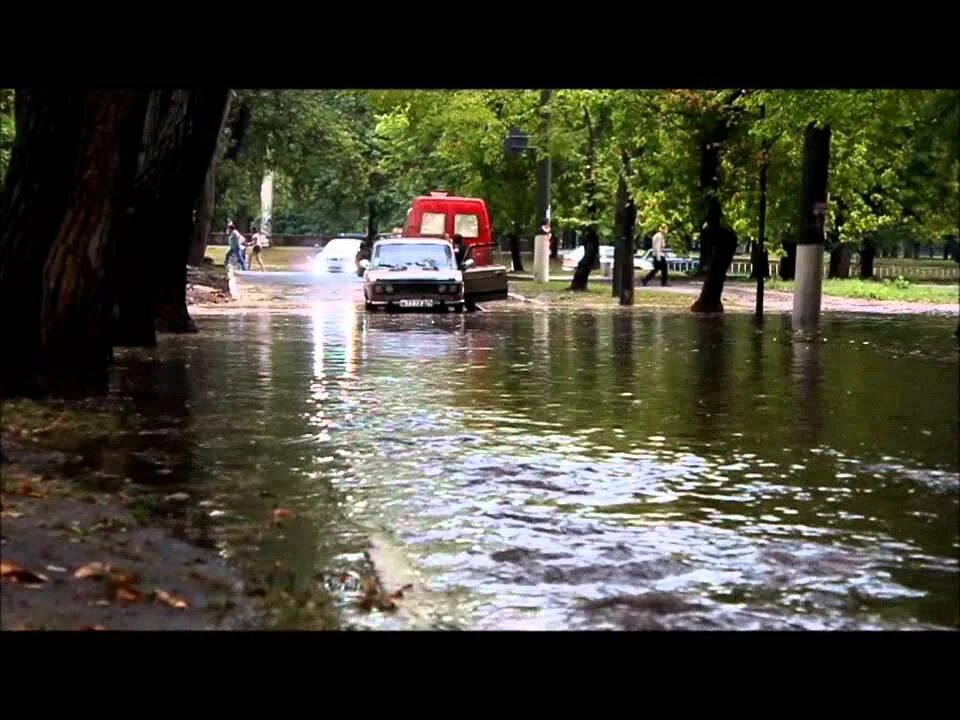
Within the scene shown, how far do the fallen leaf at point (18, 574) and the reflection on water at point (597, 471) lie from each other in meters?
1.19

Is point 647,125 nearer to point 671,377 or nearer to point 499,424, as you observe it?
point 671,377

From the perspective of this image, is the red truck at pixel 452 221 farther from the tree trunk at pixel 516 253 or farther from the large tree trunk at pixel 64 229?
the large tree trunk at pixel 64 229

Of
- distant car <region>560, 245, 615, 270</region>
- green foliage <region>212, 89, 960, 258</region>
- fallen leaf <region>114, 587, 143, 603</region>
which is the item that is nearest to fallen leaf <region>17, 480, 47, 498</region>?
fallen leaf <region>114, 587, 143, 603</region>

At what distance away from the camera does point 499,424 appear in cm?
1227

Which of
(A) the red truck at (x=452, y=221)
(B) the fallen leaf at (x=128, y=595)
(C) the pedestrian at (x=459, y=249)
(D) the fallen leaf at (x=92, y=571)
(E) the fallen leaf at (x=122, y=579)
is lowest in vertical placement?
(B) the fallen leaf at (x=128, y=595)

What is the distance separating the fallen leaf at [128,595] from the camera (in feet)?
20.8

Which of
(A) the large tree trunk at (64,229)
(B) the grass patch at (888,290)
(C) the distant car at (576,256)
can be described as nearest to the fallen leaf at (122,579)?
(A) the large tree trunk at (64,229)

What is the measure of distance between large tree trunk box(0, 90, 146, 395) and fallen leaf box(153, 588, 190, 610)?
439cm

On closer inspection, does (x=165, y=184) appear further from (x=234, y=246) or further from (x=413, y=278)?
(x=234, y=246)

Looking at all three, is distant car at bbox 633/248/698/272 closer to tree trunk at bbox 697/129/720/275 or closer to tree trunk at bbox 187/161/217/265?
→ tree trunk at bbox 187/161/217/265

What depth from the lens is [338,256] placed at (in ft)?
151

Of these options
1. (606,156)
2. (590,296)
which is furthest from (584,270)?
(606,156)

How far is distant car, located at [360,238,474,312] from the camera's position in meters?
27.8

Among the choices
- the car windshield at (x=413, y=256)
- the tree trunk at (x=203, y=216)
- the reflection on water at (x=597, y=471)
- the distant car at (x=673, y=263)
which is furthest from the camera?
the distant car at (x=673, y=263)
